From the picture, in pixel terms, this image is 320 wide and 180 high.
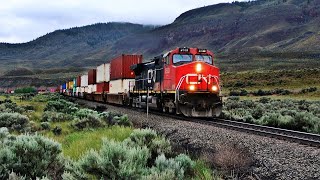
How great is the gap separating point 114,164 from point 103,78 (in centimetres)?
3319

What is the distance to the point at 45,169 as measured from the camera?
6117 mm

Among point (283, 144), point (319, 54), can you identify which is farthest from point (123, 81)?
point (319, 54)

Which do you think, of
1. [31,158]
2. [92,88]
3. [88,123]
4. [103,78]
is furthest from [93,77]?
[31,158]

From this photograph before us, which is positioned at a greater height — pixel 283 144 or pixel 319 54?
pixel 319 54

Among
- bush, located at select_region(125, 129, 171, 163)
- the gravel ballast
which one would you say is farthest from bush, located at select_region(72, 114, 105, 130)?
bush, located at select_region(125, 129, 171, 163)

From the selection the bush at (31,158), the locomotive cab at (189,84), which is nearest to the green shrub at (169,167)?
→ the bush at (31,158)

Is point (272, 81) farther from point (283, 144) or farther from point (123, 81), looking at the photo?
point (283, 144)

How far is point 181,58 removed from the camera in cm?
1962

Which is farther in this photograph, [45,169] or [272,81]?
[272,81]

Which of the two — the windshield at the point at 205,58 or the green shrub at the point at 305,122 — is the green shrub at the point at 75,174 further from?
the windshield at the point at 205,58

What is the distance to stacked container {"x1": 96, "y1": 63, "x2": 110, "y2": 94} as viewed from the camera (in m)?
37.0

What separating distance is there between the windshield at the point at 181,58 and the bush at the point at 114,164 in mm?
13526

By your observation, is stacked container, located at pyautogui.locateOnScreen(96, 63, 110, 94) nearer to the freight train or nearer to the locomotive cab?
the freight train

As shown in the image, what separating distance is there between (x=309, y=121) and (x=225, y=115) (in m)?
5.27
